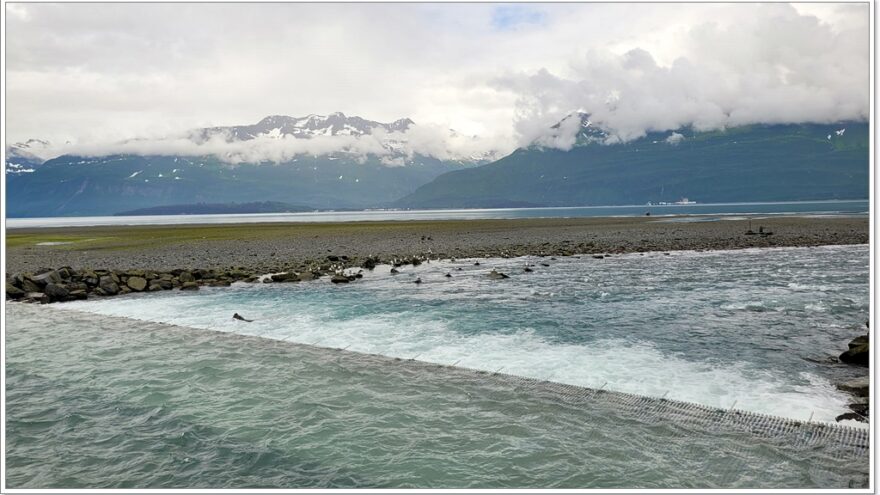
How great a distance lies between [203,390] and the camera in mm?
13562

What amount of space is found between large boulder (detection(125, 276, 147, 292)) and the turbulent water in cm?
315

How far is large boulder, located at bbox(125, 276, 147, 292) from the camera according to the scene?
30.4 meters

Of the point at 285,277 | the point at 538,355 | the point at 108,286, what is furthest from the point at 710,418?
the point at 108,286

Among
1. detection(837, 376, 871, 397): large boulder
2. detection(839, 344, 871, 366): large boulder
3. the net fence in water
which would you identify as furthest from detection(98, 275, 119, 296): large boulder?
detection(839, 344, 871, 366): large boulder

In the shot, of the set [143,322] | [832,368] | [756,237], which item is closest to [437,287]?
[143,322]

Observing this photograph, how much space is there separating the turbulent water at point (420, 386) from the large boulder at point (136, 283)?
315 centimetres

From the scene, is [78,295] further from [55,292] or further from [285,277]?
[285,277]

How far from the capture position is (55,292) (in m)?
27.6

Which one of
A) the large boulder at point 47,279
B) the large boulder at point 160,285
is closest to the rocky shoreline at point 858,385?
the large boulder at point 160,285

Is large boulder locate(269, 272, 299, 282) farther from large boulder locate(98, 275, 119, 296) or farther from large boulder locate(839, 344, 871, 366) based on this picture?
large boulder locate(839, 344, 871, 366)

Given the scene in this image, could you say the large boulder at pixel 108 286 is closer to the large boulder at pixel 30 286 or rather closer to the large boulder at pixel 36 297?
the large boulder at pixel 36 297

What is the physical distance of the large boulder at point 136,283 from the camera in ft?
99.7

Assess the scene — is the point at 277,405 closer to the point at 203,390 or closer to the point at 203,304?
the point at 203,390

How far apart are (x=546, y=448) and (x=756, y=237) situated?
2278 inches
